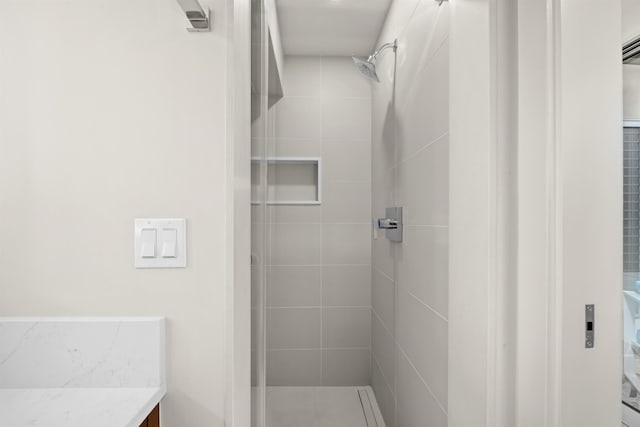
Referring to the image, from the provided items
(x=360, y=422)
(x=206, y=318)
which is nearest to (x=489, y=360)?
(x=206, y=318)

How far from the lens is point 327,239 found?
2.49 m

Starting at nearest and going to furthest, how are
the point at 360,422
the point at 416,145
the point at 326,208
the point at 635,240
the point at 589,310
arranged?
the point at 589,310, the point at 635,240, the point at 416,145, the point at 360,422, the point at 326,208

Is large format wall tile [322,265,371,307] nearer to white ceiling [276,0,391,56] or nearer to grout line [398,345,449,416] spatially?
grout line [398,345,449,416]

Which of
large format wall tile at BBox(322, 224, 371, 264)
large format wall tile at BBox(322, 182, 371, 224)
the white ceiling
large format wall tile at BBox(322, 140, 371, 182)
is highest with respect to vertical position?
the white ceiling

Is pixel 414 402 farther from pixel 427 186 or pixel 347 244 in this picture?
pixel 347 244

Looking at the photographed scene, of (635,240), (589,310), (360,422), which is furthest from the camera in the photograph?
(360,422)

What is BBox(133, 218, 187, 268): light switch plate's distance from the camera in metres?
0.80

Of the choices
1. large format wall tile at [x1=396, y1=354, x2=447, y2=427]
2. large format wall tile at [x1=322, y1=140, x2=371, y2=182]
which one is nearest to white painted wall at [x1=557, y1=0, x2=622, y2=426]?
large format wall tile at [x1=396, y1=354, x2=447, y2=427]

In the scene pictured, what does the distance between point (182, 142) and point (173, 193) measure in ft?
0.38

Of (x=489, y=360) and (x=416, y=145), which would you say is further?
(x=416, y=145)

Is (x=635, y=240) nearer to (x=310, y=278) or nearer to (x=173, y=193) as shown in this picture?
(x=173, y=193)

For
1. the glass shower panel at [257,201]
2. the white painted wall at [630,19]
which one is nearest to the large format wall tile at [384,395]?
the glass shower panel at [257,201]

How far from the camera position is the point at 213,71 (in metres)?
0.81

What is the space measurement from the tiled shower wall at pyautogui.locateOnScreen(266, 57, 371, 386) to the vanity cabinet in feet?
5.44
